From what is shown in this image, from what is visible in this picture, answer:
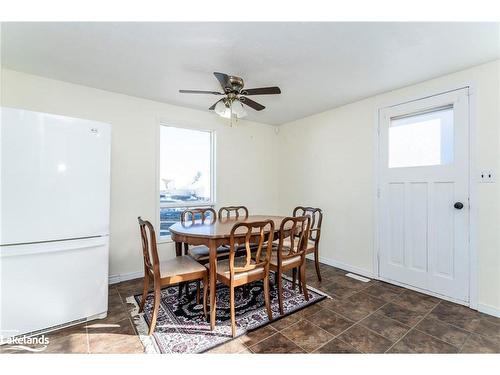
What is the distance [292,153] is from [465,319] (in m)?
3.06

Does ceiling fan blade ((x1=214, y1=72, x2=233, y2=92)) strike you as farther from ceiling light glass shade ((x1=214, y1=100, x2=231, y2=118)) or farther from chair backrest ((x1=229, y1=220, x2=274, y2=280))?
chair backrest ((x1=229, y1=220, x2=274, y2=280))

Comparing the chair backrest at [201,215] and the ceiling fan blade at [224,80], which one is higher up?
the ceiling fan blade at [224,80]

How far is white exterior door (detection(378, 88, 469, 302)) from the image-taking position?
2314 mm

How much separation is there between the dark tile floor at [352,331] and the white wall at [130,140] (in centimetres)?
82

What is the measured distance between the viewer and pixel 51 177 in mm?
1778

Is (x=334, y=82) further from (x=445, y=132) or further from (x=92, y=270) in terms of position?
(x=92, y=270)

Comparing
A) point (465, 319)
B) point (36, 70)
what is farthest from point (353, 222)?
point (36, 70)

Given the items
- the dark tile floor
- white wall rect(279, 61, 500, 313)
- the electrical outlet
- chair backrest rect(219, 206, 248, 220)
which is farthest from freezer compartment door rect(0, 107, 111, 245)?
the electrical outlet

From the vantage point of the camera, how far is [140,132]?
A: 10.0ft

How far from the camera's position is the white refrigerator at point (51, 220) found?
5.39ft

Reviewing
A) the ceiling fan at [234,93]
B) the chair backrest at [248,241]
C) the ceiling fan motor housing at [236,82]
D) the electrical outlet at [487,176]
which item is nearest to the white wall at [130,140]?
the ceiling fan at [234,93]

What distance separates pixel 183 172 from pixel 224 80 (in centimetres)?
192

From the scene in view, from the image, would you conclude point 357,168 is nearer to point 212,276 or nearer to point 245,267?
point 245,267

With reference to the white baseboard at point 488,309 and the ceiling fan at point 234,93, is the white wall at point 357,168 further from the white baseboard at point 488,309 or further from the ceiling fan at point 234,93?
the ceiling fan at point 234,93
